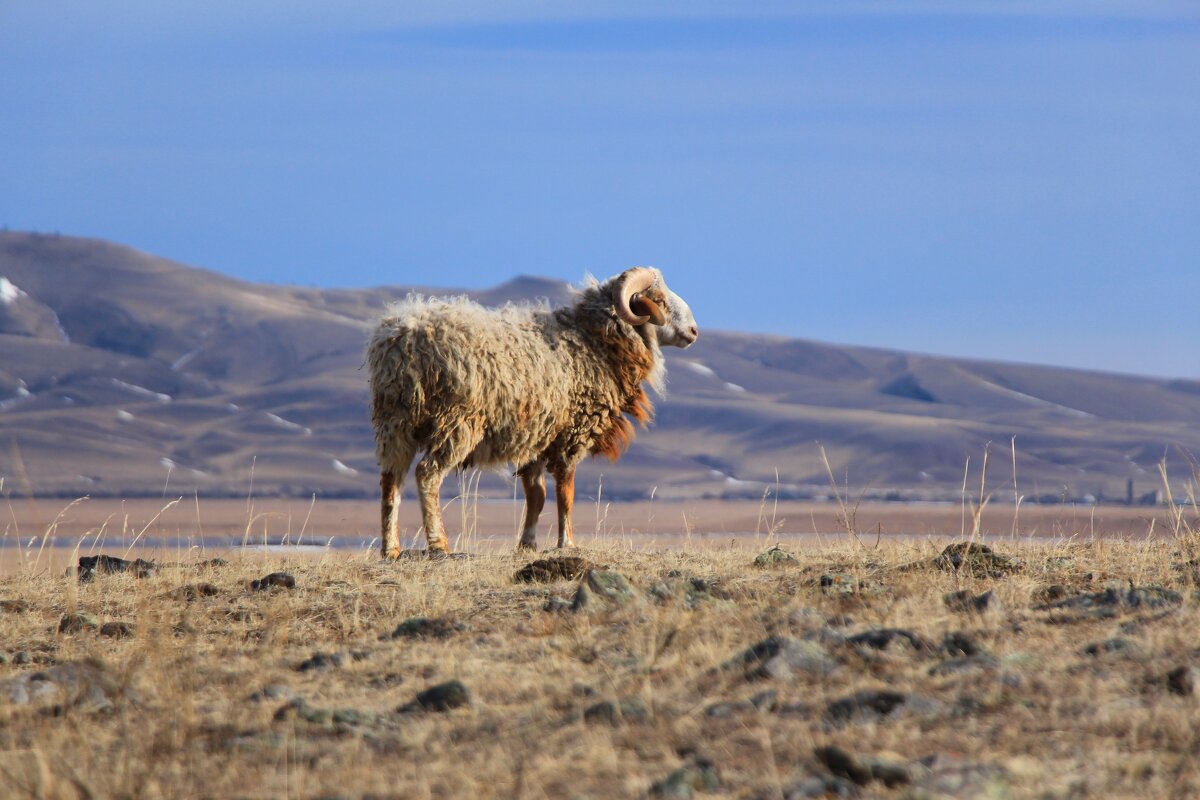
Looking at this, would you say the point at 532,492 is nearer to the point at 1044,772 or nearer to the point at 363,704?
the point at 363,704

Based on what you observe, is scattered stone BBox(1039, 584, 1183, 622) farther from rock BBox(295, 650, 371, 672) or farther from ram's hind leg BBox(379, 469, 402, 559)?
ram's hind leg BBox(379, 469, 402, 559)

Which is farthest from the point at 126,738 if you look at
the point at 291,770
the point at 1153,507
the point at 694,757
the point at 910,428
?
the point at 910,428

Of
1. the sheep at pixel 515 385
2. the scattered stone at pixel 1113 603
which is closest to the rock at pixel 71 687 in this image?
the scattered stone at pixel 1113 603

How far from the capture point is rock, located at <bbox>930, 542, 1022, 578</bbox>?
9.52 m

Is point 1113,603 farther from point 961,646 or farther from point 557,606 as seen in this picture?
point 557,606

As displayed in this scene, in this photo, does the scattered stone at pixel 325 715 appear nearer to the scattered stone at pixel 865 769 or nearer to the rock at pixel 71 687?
the rock at pixel 71 687

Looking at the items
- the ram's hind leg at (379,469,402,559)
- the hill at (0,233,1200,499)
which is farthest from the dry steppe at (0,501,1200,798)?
the hill at (0,233,1200,499)

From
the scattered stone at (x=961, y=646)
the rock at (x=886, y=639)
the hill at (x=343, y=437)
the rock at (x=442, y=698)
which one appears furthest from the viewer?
the hill at (x=343, y=437)

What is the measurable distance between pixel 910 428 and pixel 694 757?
159942 millimetres

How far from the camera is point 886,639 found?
6777mm

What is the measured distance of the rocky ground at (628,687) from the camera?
16.7 ft

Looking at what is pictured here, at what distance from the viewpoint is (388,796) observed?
497 centimetres

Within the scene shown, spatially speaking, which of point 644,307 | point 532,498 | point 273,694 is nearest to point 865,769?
point 273,694

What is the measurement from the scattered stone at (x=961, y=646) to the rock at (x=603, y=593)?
214cm
